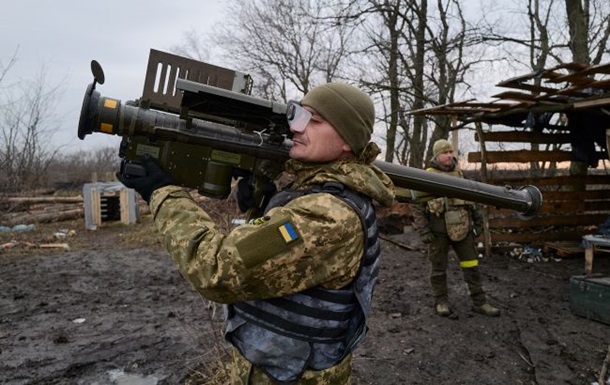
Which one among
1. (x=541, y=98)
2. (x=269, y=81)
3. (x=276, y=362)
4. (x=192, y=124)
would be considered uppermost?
(x=269, y=81)

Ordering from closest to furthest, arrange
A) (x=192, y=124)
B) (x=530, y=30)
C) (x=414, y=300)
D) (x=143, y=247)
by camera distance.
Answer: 1. (x=192, y=124)
2. (x=414, y=300)
3. (x=143, y=247)
4. (x=530, y=30)

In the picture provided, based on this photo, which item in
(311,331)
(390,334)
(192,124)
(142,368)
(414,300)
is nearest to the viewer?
(311,331)

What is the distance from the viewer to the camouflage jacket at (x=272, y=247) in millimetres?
1338

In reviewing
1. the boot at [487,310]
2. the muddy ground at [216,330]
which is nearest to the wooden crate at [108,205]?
the muddy ground at [216,330]

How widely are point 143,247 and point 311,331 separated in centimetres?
902

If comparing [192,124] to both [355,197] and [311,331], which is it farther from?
[311,331]

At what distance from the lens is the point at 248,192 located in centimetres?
204

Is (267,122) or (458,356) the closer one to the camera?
(267,122)

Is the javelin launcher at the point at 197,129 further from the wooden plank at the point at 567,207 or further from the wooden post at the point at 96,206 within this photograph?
the wooden post at the point at 96,206

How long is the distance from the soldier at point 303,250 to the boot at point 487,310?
13.7ft

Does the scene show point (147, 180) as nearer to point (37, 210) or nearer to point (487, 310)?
point (487, 310)

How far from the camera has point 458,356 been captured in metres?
4.33

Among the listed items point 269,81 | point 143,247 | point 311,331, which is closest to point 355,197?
point 311,331

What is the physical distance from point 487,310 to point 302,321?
14.9 ft
